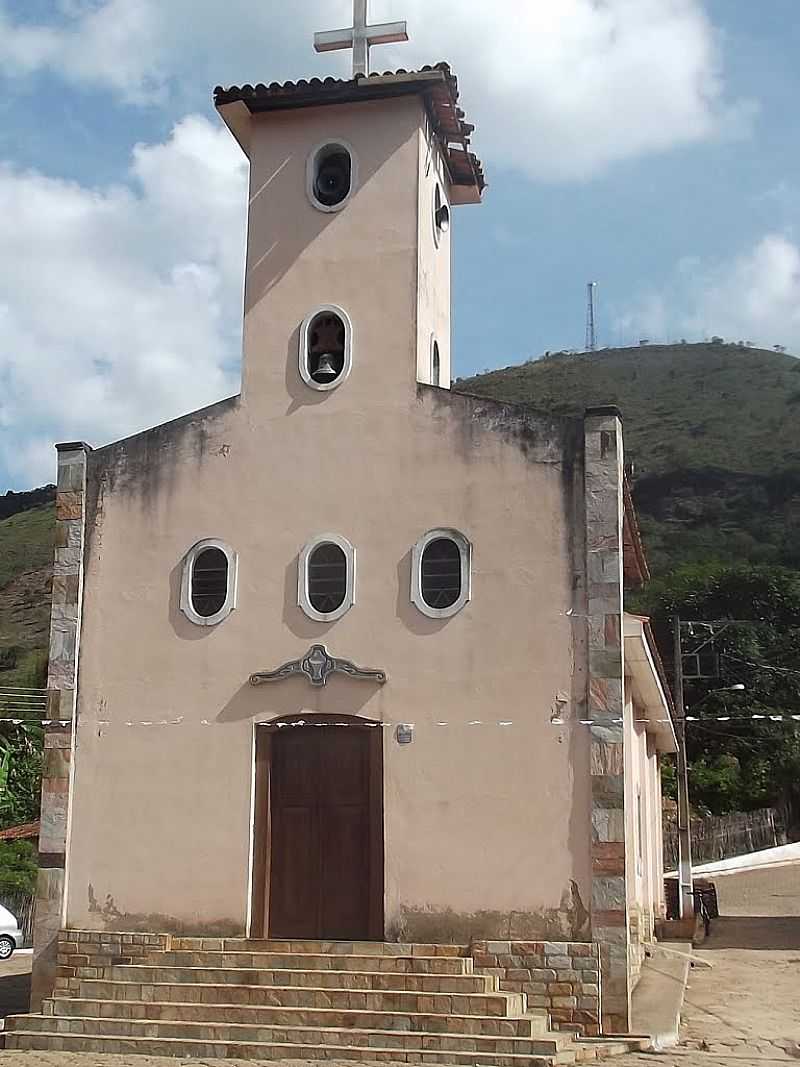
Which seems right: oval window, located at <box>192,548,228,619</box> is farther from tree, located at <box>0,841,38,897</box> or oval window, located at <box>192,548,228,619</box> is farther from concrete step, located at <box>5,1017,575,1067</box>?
tree, located at <box>0,841,38,897</box>

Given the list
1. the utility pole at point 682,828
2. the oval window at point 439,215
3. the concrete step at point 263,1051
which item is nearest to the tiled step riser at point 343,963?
the concrete step at point 263,1051

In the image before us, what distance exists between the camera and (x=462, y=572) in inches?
513

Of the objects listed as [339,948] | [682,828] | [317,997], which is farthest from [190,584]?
[682,828]

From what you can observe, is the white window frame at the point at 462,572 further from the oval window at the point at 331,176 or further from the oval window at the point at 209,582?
the oval window at the point at 331,176

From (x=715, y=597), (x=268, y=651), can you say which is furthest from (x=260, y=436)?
(x=715, y=597)

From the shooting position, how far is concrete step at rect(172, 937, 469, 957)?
1213 centimetres

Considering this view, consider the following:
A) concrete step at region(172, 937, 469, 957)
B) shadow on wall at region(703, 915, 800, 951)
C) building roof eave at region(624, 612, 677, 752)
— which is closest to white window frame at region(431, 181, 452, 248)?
building roof eave at region(624, 612, 677, 752)

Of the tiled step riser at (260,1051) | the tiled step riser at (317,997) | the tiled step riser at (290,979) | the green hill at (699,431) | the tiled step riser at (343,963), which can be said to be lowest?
the tiled step riser at (260,1051)

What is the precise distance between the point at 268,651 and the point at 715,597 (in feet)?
109

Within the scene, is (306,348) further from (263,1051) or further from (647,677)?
(263,1051)

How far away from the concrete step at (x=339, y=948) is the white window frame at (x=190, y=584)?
3256 millimetres

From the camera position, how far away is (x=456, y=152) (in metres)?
15.7

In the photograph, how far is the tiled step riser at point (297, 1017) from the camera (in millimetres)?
11062

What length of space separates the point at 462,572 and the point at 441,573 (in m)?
0.24
